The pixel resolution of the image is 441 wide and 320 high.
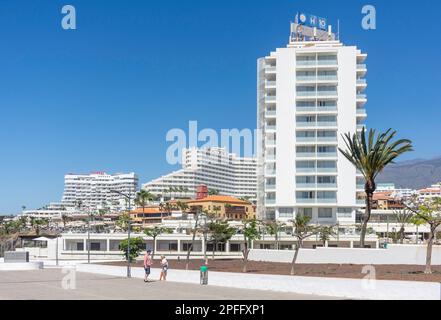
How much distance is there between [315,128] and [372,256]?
136 ft

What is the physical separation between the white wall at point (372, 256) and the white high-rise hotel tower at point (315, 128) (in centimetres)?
3195

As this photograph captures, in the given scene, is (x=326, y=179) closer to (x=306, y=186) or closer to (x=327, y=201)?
(x=306, y=186)

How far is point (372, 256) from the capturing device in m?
53.2

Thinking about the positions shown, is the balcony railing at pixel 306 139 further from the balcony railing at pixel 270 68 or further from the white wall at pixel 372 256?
the white wall at pixel 372 256

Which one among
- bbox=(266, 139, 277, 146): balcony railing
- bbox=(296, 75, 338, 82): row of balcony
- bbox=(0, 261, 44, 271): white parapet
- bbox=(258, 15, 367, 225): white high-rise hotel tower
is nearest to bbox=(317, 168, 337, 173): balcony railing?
bbox=(258, 15, 367, 225): white high-rise hotel tower

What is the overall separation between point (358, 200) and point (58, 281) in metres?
61.7

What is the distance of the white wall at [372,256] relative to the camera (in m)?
50.5

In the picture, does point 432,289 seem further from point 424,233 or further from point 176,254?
point 424,233

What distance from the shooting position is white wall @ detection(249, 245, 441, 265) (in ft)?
166

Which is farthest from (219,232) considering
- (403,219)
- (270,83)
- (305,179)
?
(270,83)

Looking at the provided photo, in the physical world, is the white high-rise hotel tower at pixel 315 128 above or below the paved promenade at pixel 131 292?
above

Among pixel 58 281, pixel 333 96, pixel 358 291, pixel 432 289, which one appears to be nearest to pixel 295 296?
pixel 358 291

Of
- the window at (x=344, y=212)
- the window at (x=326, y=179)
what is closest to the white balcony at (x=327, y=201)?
the window at (x=344, y=212)

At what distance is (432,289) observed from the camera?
25.0 metres
